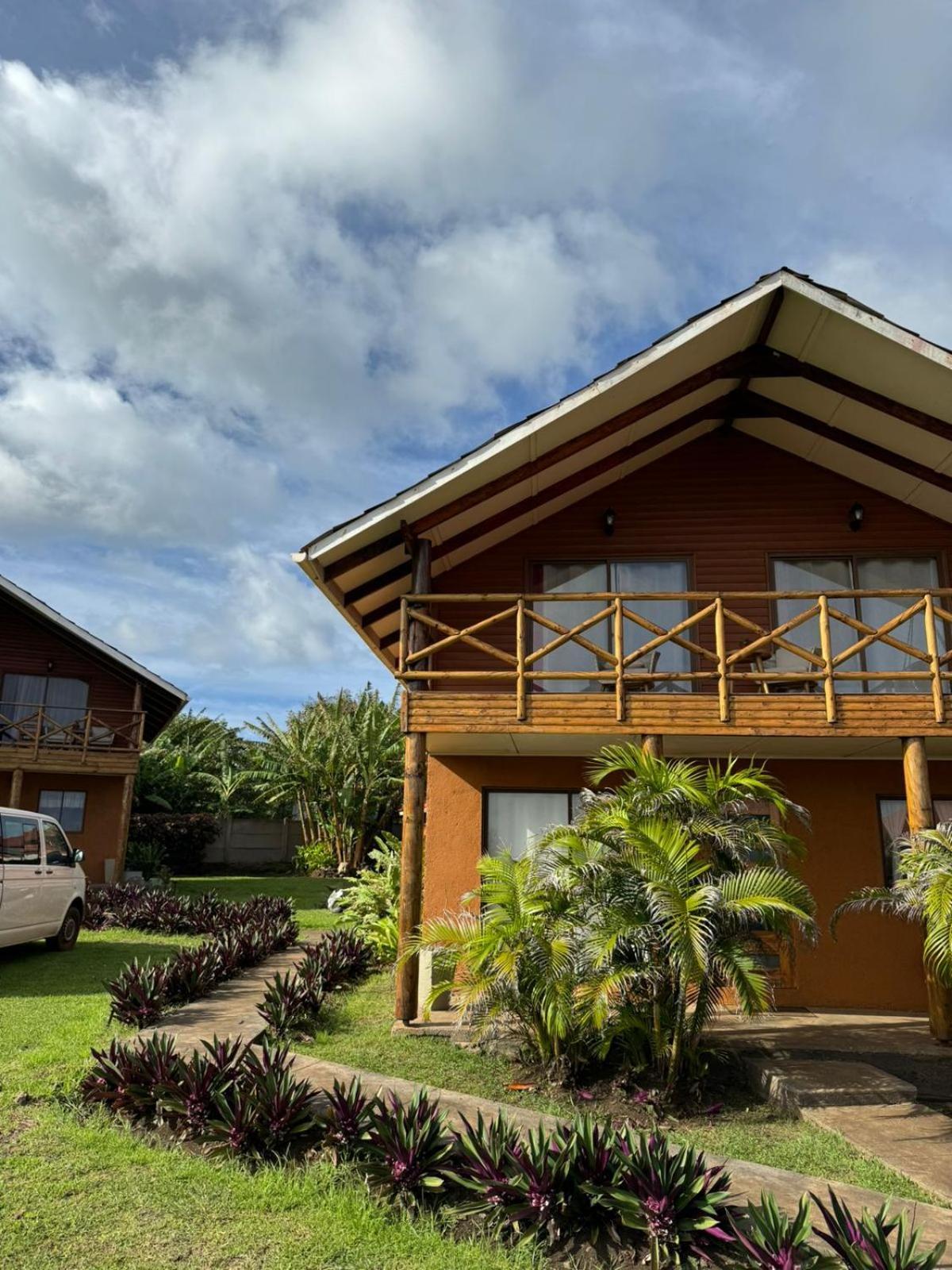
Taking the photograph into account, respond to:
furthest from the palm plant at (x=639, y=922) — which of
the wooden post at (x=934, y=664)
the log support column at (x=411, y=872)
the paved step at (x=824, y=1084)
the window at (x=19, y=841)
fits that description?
the window at (x=19, y=841)

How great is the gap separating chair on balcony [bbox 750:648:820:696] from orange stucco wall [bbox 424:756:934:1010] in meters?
1.01

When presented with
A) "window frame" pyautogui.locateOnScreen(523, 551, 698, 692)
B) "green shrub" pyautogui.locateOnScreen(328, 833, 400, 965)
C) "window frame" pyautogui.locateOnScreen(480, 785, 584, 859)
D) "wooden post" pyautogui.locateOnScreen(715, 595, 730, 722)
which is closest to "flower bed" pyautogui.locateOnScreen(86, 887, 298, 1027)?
"green shrub" pyautogui.locateOnScreen(328, 833, 400, 965)

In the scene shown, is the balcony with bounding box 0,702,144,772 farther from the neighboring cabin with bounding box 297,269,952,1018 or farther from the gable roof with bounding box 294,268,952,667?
the gable roof with bounding box 294,268,952,667

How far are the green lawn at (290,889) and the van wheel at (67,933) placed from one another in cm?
431

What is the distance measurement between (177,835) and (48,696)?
6.34 metres

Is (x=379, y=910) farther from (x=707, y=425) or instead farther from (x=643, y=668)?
(x=707, y=425)

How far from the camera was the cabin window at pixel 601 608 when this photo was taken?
11258 mm

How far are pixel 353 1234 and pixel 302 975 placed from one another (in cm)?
542

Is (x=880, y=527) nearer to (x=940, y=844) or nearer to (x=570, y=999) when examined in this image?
(x=940, y=844)

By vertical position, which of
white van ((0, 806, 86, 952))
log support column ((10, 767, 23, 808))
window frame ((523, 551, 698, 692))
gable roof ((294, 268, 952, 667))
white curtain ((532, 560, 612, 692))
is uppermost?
gable roof ((294, 268, 952, 667))

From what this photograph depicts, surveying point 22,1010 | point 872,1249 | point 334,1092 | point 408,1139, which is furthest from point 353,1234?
point 22,1010

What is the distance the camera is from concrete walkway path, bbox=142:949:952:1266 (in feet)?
15.2

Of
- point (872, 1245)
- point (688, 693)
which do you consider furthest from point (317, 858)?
point (872, 1245)

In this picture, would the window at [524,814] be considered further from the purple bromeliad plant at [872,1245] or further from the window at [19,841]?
the purple bromeliad plant at [872,1245]
